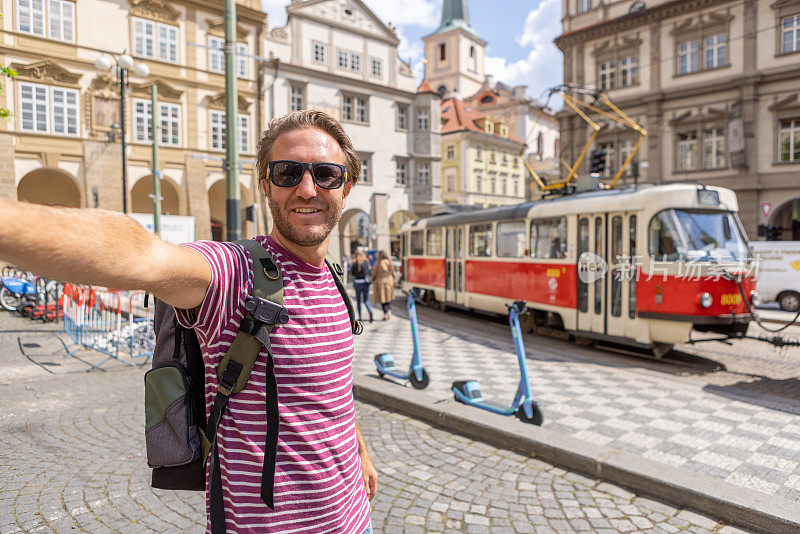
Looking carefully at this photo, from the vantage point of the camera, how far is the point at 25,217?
0.88m

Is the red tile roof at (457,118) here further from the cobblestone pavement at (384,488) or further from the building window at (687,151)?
the cobblestone pavement at (384,488)

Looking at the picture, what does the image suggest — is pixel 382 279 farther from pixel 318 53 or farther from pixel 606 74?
pixel 606 74

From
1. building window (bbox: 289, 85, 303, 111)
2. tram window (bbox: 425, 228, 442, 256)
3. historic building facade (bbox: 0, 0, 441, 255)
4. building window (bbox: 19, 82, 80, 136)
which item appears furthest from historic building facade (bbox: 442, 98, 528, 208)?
tram window (bbox: 425, 228, 442, 256)

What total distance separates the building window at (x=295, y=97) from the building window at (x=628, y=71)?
18.1 metres

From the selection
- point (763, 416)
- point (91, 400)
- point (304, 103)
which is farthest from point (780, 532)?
point (304, 103)

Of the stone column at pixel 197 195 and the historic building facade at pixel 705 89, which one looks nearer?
the historic building facade at pixel 705 89

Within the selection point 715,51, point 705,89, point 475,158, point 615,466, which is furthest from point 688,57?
point 615,466

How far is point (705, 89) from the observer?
27.9 meters

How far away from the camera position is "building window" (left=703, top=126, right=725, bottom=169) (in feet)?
91.0

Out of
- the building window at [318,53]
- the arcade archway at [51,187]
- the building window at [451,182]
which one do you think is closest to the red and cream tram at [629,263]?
the arcade archway at [51,187]

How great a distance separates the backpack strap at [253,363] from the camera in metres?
1.44

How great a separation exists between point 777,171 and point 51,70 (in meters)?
32.0

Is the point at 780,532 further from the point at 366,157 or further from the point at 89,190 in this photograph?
the point at 366,157

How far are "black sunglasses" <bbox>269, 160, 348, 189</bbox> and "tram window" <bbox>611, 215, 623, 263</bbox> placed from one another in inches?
350
